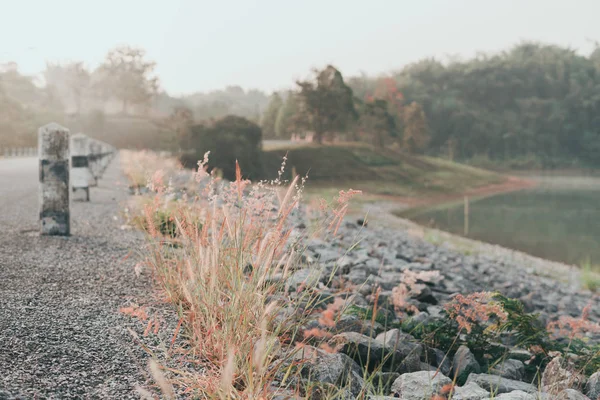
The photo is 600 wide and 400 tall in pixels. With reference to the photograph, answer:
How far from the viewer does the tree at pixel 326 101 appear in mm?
43531

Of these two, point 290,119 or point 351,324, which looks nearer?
point 351,324

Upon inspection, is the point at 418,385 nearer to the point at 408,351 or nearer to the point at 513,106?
the point at 408,351

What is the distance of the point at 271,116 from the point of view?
198 feet

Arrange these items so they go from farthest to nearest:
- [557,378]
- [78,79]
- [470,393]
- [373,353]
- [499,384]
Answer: [78,79]
[373,353]
[499,384]
[557,378]
[470,393]

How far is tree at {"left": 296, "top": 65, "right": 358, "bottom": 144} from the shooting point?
43531mm

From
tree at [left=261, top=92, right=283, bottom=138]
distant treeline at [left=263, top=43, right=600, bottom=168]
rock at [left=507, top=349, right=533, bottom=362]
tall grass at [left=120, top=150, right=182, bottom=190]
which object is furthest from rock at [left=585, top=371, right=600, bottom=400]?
distant treeline at [left=263, top=43, right=600, bottom=168]

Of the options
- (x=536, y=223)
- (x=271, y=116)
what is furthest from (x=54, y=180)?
(x=271, y=116)

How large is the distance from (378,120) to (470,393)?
47021mm

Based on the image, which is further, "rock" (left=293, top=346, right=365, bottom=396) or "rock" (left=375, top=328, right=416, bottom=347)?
"rock" (left=375, top=328, right=416, bottom=347)

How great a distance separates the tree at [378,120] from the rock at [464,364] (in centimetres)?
4568

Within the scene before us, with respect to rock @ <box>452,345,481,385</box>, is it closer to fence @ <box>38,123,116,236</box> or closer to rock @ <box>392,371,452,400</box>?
rock @ <box>392,371,452,400</box>

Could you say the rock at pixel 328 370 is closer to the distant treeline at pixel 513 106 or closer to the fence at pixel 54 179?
the fence at pixel 54 179

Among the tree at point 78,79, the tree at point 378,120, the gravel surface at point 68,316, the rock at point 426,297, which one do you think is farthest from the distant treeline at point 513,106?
the gravel surface at point 68,316

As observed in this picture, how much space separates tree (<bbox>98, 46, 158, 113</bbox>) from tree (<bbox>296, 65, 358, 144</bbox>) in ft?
111
